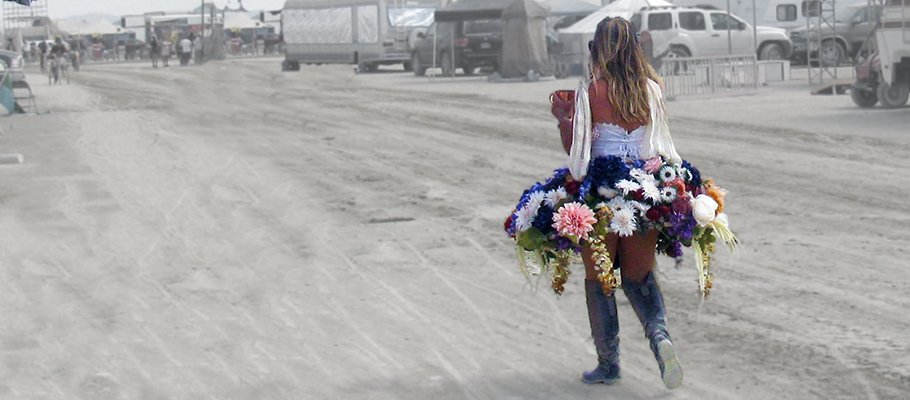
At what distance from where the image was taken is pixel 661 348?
4.59 m

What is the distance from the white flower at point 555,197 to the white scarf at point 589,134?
0.26 feet

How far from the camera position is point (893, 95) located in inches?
700

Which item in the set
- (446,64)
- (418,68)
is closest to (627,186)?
(446,64)

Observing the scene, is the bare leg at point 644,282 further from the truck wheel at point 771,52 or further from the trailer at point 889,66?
the truck wheel at point 771,52

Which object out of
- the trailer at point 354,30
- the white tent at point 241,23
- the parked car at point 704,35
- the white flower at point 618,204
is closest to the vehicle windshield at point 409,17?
the trailer at point 354,30

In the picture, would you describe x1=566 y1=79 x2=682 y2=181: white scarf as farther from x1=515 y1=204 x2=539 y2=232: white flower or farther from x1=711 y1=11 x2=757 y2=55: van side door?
x1=711 y1=11 x2=757 y2=55: van side door

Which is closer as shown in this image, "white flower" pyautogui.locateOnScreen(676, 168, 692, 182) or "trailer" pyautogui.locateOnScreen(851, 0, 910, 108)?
"white flower" pyautogui.locateOnScreen(676, 168, 692, 182)

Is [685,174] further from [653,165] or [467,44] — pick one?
[467,44]

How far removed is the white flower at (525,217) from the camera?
468 cm

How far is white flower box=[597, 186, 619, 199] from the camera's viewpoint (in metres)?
4.55

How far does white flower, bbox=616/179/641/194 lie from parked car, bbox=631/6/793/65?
991 inches


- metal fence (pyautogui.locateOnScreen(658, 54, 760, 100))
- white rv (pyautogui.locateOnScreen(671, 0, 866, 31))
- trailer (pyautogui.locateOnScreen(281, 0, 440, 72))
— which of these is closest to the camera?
metal fence (pyautogui.locateOnScreen(658, 54, 760, 100))

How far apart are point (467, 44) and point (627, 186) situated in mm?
27074

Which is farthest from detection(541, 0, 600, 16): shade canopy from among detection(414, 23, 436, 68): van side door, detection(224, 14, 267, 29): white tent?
detection(224, 14, 267, 29): white tent
